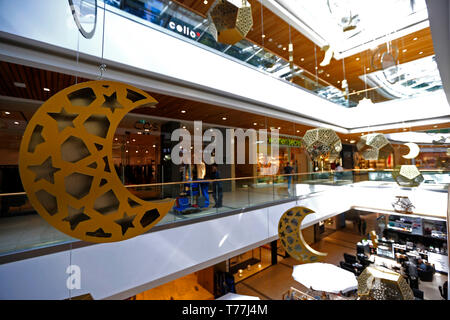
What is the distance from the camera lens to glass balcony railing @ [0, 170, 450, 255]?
331cm

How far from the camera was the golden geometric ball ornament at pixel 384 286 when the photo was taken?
83.3 inches

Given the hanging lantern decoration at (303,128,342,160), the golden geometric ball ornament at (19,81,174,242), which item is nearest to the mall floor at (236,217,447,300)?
the hanging lantern decoration at (303,128,342,160)

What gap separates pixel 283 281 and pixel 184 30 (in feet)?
33.1

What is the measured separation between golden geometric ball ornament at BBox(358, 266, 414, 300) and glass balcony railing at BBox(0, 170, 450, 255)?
3.54 m

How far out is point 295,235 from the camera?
2.70 meters

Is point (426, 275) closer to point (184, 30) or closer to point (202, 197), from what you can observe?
point (202, 197)

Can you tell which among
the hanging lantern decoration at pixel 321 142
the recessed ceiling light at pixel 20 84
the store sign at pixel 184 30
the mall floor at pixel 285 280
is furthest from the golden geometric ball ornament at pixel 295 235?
the mall floor at pixel 285 280

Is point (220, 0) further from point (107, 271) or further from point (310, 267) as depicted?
point (310, 267)

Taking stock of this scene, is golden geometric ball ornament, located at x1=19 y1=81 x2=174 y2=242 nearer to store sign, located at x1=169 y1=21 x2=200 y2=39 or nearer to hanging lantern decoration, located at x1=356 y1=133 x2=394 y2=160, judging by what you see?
store sign, located at x1=169 y1=21 x2=200 y2=39

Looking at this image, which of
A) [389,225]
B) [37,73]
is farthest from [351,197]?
[37,73]

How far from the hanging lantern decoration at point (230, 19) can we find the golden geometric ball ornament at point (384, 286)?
277 centimetres

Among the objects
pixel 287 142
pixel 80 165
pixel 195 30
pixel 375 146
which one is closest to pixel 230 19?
pixel 80 165

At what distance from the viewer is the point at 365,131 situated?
11312 millimetres

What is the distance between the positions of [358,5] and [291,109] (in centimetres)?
544
